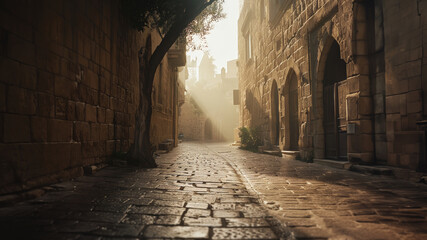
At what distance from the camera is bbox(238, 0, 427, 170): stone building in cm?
471

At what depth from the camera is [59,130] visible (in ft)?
13.3

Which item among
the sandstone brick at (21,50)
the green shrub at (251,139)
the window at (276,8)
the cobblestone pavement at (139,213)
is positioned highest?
the window at (276,8)

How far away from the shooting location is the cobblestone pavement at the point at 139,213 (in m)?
2.16

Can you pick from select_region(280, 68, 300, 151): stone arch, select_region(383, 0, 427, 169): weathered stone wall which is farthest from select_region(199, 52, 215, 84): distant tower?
select_region(383, 0, 427, 169): weathered stone wall

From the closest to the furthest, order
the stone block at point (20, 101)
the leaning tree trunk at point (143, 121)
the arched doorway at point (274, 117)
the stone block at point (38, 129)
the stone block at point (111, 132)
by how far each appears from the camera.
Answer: the stone block at point (20, 101), the stone block at point (38, 129), the stone block at point (111, 132), the leaning tree trunk at point (143, 121), the arched doorway at point (274, 117)

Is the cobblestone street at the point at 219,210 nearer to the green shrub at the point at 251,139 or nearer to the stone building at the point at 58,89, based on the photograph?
the stone building at the point at 58,89

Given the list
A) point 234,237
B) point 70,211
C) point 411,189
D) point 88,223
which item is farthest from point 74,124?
point 411,189

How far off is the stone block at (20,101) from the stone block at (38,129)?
125mm

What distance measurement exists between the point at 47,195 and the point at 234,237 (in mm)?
2414

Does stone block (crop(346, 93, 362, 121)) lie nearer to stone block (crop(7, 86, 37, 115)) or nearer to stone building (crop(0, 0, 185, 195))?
stone building (crop(0, 0, 185, 195))

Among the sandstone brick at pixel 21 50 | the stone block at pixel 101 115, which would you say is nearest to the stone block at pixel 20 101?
the sandstone brick at pixel 21 50

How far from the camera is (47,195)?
3.30 metres

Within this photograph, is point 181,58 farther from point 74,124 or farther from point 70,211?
point 70,211

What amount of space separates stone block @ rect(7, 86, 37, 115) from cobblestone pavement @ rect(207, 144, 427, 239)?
3006 millimetres
